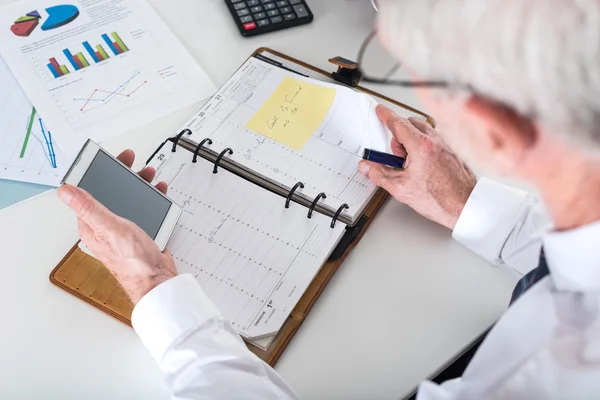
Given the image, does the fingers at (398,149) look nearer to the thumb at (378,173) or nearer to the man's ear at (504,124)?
the thumb at (378,173)

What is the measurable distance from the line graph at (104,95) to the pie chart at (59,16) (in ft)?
0.64

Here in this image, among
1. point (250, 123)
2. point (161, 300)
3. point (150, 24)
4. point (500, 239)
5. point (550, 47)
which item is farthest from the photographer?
point (150, 24)

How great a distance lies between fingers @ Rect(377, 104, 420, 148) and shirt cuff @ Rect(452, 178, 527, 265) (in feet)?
0.38

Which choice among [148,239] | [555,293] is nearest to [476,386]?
[555,293]

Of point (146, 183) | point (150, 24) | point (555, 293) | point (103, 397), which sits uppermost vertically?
point (150, 24)

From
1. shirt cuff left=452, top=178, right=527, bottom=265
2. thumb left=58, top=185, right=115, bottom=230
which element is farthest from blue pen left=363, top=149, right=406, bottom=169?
thumb left=58, top=185, right=115, bottom=230

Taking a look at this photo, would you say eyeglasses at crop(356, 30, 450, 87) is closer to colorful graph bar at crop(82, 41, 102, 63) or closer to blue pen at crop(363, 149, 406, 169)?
blue pen at crop(363, 149, 406, 169)

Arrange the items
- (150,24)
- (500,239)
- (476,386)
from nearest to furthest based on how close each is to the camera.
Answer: (476,386) → (500,239) → (150,24)

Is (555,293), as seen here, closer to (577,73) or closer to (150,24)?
(577,73)

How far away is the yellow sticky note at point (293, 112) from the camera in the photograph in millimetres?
942

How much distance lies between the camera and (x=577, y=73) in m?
0.40

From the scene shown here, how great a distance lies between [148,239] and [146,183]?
0.32 feet

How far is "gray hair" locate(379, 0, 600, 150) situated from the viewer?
0.40m

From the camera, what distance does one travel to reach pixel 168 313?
2.31 ft
